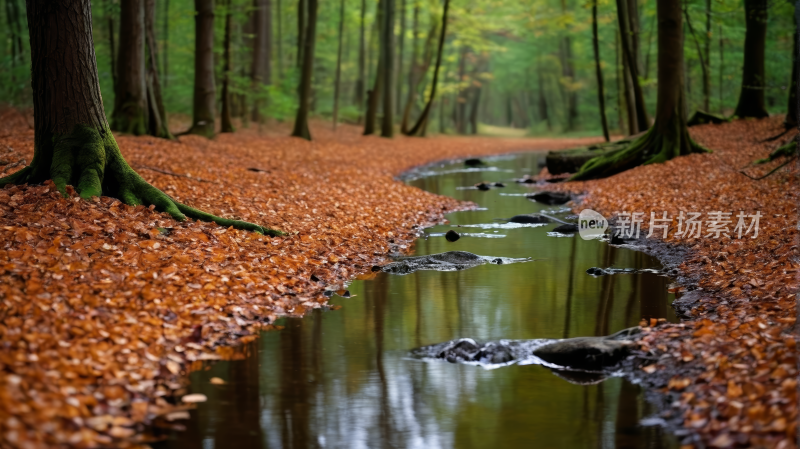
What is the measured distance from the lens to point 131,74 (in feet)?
55.2

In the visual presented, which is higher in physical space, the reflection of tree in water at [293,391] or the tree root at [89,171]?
the tree root at [89,171]

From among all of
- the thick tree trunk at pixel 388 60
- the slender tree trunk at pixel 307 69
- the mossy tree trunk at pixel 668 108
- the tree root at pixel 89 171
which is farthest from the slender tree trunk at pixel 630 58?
the tree root at pixel 89 171

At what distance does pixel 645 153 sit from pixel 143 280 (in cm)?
1450

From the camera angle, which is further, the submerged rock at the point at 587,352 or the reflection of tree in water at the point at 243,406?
the submerged rock at the point at 587,352

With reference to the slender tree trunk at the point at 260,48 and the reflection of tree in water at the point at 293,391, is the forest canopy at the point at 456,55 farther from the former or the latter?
the reflection of tree in water at the point at 293,391

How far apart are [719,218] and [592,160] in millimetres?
9224

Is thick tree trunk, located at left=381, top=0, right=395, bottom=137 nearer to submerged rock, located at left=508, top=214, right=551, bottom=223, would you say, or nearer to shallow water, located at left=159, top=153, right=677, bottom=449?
submerged rock, located at left=508, top=214, right=551, bottom=223

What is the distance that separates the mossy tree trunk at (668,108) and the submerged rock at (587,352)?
1235 cm

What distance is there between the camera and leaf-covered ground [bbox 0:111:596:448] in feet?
14.9

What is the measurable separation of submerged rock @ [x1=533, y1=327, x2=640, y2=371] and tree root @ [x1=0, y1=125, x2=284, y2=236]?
5.47 metres

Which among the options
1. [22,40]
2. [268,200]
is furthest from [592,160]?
[22,40]

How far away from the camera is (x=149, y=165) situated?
42.4 ft

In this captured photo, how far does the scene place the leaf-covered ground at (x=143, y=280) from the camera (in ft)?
14.9

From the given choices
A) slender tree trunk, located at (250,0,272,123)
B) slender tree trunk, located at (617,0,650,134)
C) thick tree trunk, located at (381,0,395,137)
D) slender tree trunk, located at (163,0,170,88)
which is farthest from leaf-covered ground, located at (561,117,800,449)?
slender tree trunk, located at (163,0,170,88)
